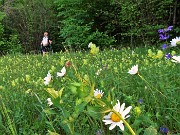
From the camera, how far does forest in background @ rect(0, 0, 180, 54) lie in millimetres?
13336

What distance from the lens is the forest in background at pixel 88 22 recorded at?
43.8 feet

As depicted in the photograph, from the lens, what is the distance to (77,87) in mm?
1072

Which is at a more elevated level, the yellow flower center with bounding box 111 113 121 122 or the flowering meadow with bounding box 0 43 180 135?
the yellow flower center with bounding box 111 113 121 122

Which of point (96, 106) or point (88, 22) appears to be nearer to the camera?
point (96, 106)

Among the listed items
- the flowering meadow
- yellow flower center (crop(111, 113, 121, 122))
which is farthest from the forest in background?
yellow flower center (crop(111, 113, 121, 122))

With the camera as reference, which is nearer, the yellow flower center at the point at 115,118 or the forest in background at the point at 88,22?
the yellow flower center at the point at 115,118

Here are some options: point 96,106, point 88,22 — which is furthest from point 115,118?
point 88,22

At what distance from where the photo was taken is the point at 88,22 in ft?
58.0

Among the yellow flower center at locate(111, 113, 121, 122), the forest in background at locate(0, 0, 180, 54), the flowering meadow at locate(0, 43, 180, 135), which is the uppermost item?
the yellow flower center at locate(111, 113, 121, 122)

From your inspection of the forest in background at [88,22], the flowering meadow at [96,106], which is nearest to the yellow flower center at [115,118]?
the flowering meadow at [96,106]

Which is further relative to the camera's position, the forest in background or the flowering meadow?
the forest in background

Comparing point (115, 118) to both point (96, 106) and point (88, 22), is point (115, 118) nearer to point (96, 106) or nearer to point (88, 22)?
point (96, 106)

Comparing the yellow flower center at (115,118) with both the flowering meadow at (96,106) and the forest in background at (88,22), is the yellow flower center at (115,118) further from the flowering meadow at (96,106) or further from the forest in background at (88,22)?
the forest in background at (88,22)

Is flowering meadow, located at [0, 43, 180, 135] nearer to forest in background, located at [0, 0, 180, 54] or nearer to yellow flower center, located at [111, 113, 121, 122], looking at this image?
yellow flower center, located at [111, 113, 121, 122]
